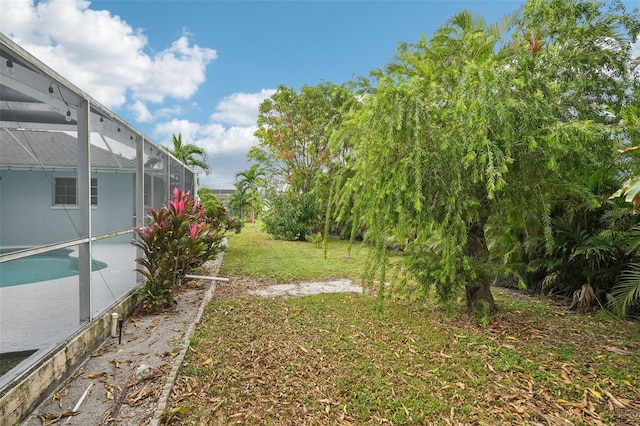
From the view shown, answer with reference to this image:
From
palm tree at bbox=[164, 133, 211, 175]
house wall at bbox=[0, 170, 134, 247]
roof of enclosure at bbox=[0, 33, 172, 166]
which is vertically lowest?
house wall at bbox=[0, 170, 134, 247]

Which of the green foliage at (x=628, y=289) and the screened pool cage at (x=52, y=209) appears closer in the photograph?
the screened pool cage at (x=52, y=209)

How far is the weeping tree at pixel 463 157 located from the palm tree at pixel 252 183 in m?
13.2

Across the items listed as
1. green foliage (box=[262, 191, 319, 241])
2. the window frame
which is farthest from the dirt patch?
green foliage (box=[262, 191, 319, 241])

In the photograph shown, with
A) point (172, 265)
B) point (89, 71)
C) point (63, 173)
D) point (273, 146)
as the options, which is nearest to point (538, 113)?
point (63, 173)

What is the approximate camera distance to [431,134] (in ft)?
12.5

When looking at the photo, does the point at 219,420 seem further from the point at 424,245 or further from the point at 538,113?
the point at 538,113

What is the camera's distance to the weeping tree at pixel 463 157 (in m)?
3.58

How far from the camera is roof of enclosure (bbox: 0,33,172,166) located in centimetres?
250

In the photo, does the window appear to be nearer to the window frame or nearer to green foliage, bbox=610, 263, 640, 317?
the window frame

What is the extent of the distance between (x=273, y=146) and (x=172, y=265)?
12129 millimetres

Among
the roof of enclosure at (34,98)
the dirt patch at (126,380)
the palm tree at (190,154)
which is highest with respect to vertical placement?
the palm tree at (190,154)

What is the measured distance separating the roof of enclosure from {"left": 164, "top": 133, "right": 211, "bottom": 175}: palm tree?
1347 centimetres

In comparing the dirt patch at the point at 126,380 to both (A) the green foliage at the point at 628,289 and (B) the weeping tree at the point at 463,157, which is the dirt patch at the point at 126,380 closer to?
(B) the weeping tree at the point at 463,157

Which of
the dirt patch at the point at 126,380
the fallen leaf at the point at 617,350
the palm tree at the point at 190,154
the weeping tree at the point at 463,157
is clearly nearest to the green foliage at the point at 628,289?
the fallen leaf at the point at 617,350
